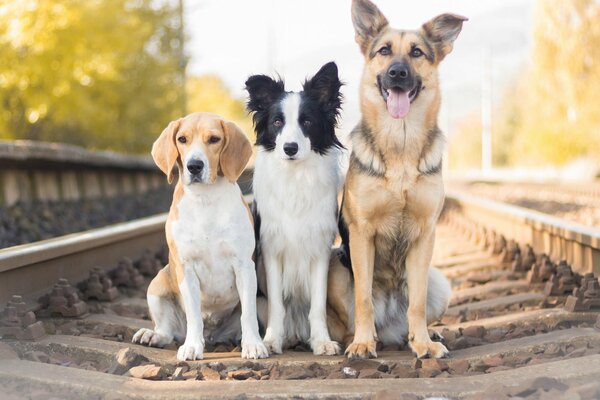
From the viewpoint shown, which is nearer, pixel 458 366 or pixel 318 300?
pixel 458 366

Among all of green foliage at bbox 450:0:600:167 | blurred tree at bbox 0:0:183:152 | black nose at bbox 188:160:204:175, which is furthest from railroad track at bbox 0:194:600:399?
green foliage at bbox 450:0:600:167

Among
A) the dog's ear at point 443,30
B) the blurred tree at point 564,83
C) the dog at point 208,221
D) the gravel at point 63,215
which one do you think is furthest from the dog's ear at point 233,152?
the blurred tree at point 564,83

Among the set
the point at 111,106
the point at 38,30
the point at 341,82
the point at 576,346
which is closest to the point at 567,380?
the point at 576,346

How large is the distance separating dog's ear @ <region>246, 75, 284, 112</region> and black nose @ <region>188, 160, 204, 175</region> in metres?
0.65

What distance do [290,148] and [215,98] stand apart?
138 ft

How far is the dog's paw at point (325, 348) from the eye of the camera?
4.25m

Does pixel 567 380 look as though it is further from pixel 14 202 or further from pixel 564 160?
pixel 564 160

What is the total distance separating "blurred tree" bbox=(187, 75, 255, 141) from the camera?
42037 millimetres

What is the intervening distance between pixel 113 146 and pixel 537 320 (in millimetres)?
18018

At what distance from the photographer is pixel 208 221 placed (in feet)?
13.5

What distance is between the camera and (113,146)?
21156mm

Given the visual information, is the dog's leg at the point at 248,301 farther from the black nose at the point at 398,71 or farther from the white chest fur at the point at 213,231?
the black nose at the point at 398,71

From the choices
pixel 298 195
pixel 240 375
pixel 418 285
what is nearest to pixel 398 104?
pixel 298 195

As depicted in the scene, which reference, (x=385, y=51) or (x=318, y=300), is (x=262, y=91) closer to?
(x=385, y=51)
